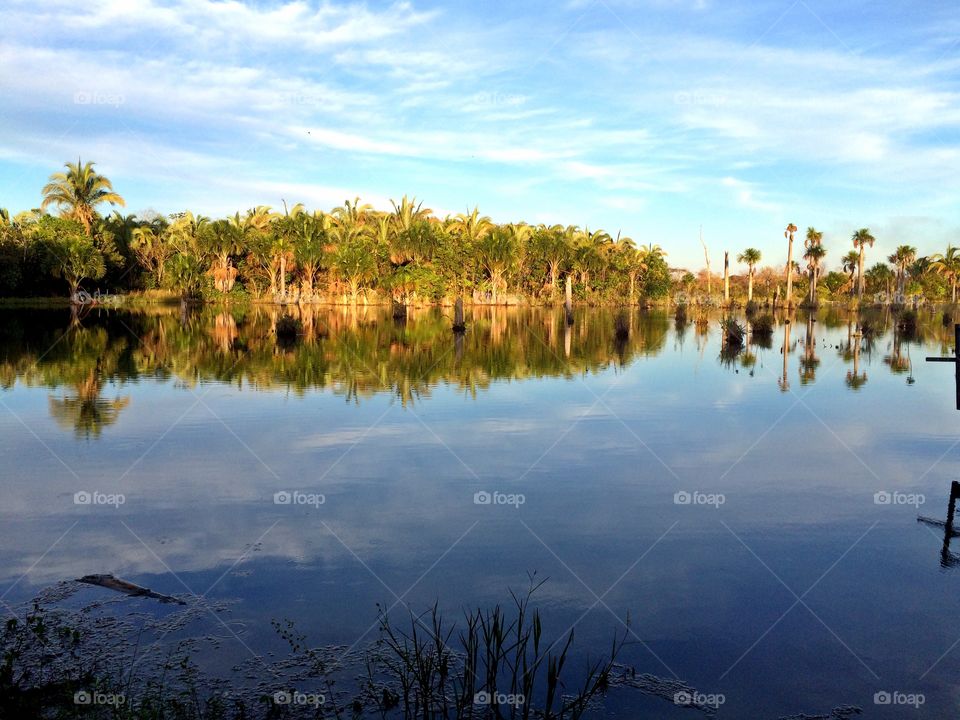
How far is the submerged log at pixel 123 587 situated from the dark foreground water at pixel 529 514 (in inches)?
4.6

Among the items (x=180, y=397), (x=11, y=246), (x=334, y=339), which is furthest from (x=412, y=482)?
(x=11, y=246)

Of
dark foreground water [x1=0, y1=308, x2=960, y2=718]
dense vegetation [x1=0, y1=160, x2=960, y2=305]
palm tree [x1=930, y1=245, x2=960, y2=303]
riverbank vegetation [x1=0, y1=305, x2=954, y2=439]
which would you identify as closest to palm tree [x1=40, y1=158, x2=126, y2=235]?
dense vegetation [x1=0, y1=160, x2=960, y2=305]

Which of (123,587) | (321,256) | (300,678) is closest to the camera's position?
(300,678)

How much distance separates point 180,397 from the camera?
20547 millimetres

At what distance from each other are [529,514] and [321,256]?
7450cm

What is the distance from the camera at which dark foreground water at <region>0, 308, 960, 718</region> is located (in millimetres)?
7109

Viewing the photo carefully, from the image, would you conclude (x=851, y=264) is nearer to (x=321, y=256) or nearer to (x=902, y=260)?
(x=902, y=260)

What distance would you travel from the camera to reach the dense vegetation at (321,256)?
77.4 meters

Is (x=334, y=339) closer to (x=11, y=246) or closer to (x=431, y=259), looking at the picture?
(x=11, y=246)

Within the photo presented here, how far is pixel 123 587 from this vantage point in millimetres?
7914

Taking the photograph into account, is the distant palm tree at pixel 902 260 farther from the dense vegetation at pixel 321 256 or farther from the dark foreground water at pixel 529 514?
the dark foreground water at pixel 529 514

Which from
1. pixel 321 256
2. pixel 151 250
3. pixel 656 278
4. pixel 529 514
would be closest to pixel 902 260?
pixel 656 278

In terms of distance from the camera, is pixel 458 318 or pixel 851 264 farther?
pixel 851 264

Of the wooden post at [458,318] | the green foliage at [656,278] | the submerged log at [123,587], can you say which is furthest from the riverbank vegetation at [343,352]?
the green foliage at [656,278]
